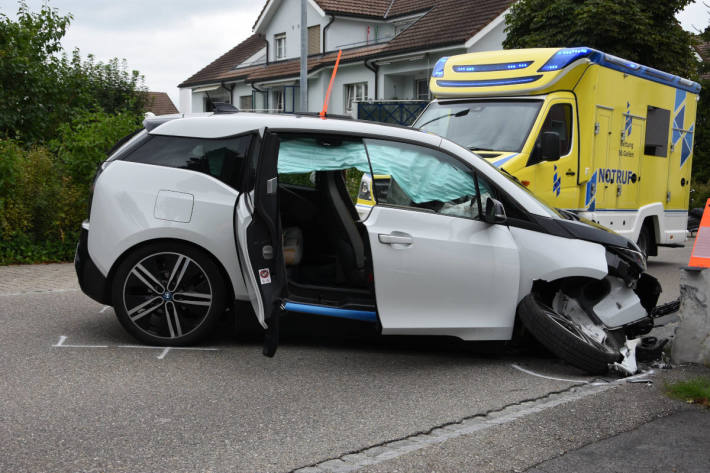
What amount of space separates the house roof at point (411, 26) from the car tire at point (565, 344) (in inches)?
792

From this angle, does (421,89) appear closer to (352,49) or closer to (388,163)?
(352,49)

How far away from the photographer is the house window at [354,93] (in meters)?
29.6

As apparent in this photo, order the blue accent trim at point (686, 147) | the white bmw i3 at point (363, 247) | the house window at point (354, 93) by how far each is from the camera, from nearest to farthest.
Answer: the white bmw i3 at point (363, 247), the blue accent trim at point (686, 147), the house window at point (354, 93)

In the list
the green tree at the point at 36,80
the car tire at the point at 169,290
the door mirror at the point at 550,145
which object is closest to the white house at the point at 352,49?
the green tree at the point at 36,80

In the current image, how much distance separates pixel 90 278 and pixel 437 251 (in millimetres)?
2681

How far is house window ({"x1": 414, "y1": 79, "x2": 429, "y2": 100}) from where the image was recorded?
28.3 m

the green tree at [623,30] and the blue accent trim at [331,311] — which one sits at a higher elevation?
the green tree at [623,30]

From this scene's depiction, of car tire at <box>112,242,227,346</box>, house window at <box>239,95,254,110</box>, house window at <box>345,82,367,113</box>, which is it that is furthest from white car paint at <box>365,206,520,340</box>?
house window at <box>239,95,254,110</box>

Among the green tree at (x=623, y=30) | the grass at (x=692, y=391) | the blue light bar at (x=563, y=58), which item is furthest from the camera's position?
the green tree at (x=623, y=30)

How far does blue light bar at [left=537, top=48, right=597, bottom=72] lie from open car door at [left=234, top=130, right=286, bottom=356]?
239 inches

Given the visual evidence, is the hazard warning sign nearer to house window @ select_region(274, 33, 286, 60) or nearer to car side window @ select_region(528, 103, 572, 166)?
car side window @ select_region(528, 103, 572, 166)

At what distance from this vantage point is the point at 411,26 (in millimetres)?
28766

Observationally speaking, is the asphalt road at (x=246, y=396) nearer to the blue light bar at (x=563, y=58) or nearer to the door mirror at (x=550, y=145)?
the door mirror at (x=550, y=145)

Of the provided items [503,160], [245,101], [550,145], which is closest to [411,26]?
[245,101]
